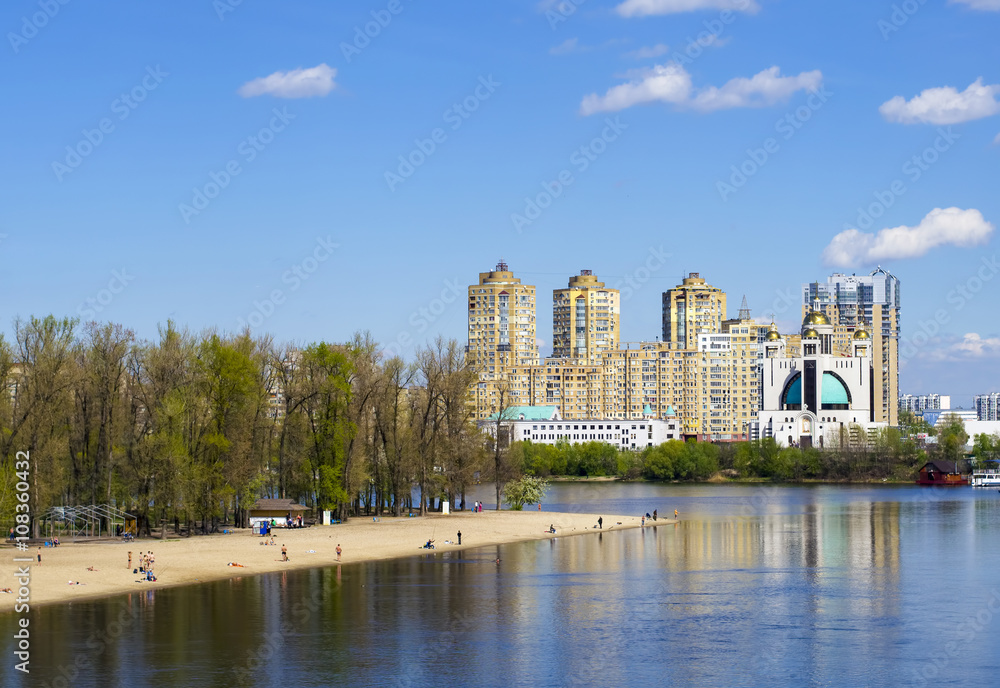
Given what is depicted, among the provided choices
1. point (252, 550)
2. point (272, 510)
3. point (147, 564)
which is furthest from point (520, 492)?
point (147, 564)

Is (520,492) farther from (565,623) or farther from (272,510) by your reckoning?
(565,623)

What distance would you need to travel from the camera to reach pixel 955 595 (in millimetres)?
63156

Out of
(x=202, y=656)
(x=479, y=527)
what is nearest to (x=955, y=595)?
(x=202, y=656)

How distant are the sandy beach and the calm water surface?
2535mm

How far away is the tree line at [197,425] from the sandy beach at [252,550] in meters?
3.71

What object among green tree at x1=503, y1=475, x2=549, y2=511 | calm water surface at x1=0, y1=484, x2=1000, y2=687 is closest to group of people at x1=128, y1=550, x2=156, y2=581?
calm water surface at x1=0, y1=484, x2=1000, y2=687

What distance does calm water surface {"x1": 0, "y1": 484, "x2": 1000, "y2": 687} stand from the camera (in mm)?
44875

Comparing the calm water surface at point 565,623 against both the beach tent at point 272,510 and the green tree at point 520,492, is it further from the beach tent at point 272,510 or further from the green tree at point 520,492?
the green tree at point 520,492

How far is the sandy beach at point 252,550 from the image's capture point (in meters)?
62.9

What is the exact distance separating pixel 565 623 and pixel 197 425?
40.4 metres

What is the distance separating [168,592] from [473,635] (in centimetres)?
1769

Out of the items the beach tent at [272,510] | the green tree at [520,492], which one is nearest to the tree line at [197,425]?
the beach tent at [272,510]

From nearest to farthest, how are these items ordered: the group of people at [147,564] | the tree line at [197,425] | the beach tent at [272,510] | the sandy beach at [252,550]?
the sandy beach at [252,550]
the group of people at [147,564]
the tree line at [197,425]
the beach tent at [272,510]

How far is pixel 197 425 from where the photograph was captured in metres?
86.8
